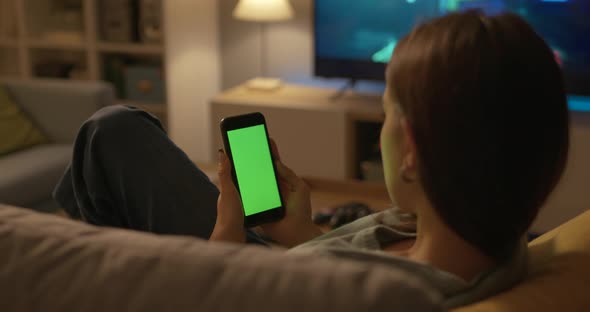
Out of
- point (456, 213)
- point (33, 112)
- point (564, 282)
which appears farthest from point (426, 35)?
point (33, 112)

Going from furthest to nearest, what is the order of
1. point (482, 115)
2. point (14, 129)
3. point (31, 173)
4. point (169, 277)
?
1. point (14, 129)
2. point (31, 173)
3. point (482, 115)
4. point (169, 277)

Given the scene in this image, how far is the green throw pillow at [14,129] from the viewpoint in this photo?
297cm

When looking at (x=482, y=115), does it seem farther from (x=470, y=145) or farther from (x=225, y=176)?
(x=225, y=176)

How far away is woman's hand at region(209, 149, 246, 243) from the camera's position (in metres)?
1.14

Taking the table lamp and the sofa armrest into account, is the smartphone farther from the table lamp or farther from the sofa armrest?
the table lamp

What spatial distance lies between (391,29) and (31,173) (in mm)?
1589

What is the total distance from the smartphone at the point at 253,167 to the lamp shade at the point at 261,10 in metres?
2.07

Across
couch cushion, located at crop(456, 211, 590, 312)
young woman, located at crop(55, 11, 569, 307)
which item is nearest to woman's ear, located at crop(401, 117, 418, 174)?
young woman, located at crop(55, 11, 569, 307)

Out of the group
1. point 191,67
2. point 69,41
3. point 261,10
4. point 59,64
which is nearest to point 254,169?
point 261,10

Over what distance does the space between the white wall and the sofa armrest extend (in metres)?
0.69

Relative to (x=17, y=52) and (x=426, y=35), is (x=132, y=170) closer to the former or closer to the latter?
(x=426, y=35)

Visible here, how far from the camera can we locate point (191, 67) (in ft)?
12.7

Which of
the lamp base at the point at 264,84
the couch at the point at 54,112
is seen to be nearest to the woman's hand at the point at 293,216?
the couch at the point at 54,112

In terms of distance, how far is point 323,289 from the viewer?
536mm
